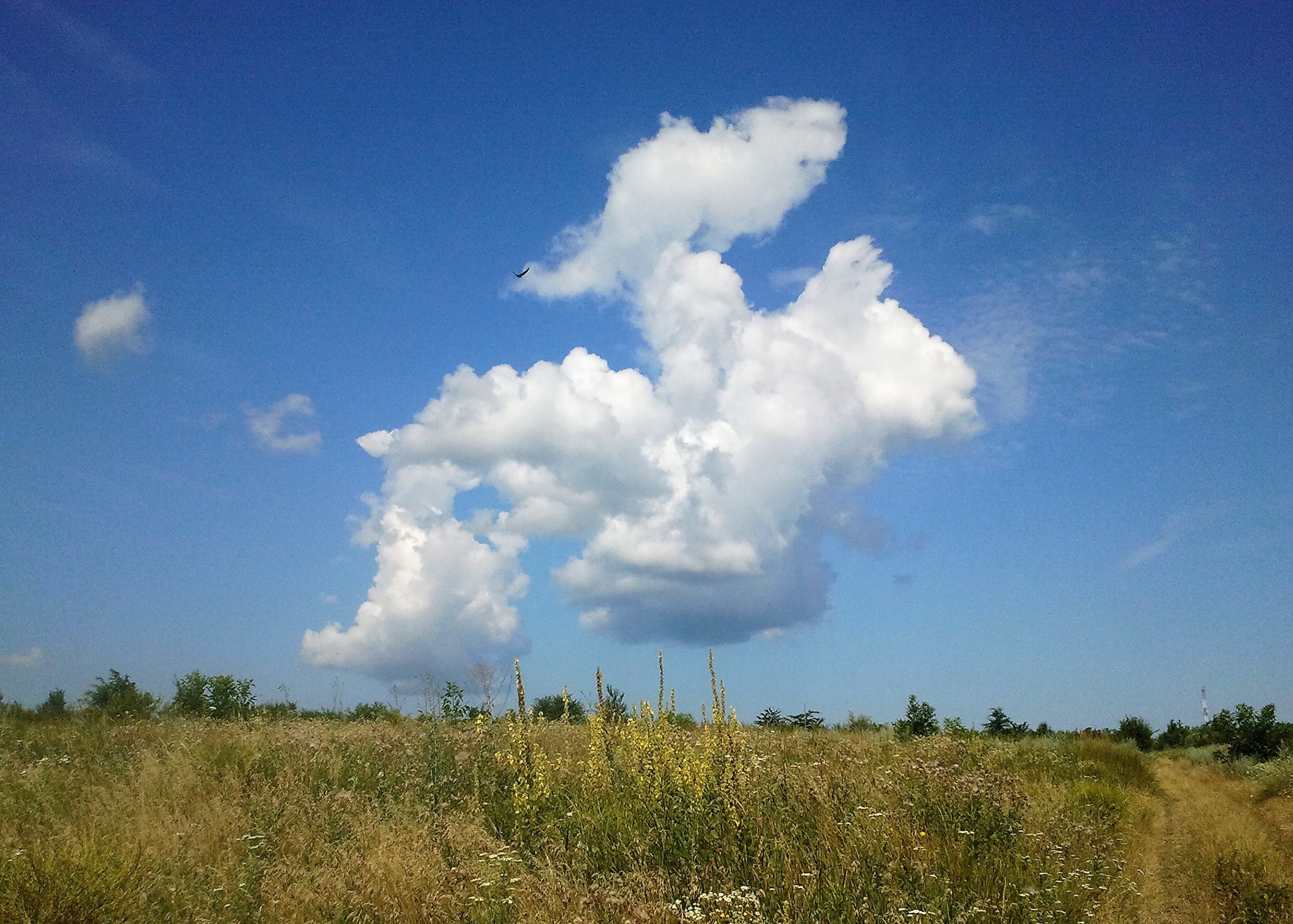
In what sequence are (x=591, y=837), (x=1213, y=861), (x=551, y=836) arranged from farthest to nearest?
1. (x=1213, y=861)
2. (x=551, y=836)
3. (x=591, y=837)

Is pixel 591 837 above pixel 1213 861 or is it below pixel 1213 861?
above

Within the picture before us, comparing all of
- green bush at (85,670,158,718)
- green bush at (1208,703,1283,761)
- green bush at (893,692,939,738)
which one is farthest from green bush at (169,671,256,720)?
green bush at (1208,703,1283,761)

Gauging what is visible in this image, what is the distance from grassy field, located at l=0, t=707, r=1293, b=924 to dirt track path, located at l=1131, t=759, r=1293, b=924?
0.04 m

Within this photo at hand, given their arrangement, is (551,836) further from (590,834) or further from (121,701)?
(121,701)

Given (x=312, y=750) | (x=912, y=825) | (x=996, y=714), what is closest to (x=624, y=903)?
(x=912, y=825)

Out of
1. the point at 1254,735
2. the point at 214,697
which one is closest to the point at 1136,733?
the point at 1254,735

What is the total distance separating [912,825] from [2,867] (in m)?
8.11

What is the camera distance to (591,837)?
7.02 m

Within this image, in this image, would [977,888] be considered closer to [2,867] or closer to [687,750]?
[687,750]

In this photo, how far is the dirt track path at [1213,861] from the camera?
24.6 feet

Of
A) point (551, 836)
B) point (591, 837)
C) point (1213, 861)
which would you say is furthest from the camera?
point (1213, 861)

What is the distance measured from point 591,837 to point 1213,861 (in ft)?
25.5

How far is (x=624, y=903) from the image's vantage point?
493 centimetres

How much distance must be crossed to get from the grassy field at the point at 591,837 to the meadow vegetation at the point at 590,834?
0.03 meters
